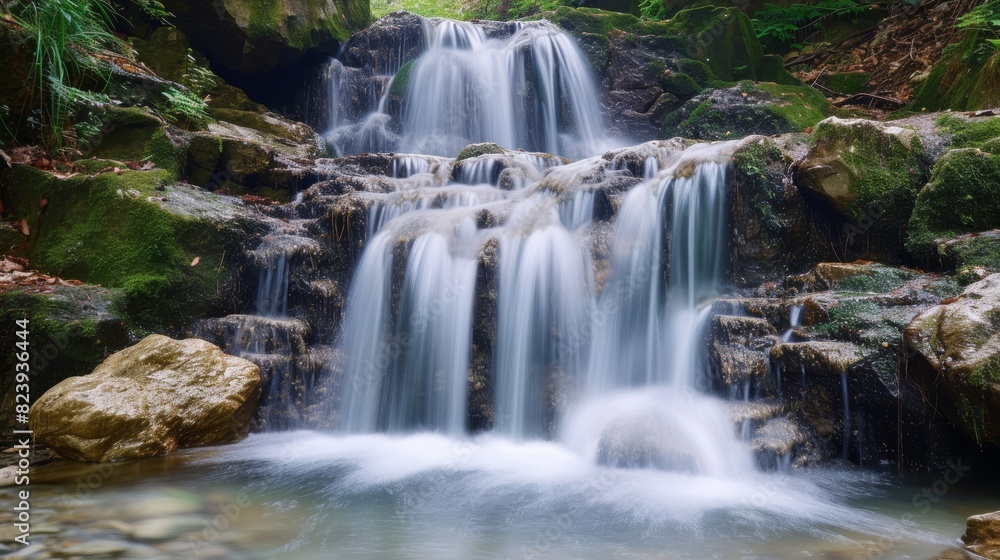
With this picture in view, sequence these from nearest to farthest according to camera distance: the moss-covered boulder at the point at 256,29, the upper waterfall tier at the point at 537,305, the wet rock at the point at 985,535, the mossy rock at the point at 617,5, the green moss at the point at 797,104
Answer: the wet rock at the point at 985,535, the upper waterfall tier at the point at 537,305, the green moss at the point at 797,104, the moss-covered boulder at the point at 256,29, the mossy rock at the point at 617,5

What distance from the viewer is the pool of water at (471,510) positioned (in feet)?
10.3

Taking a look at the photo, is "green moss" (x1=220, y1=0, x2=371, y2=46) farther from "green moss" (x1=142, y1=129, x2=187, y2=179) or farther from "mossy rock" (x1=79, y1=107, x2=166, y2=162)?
"green moss" (x1=142, y1=129, x2=187, y2=179)

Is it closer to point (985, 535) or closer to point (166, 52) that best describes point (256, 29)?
point (166, 52)

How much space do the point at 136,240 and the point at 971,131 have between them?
8.61 metres

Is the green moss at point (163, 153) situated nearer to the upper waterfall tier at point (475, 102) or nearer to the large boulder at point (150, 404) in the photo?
the large boulder at point (150, 404)

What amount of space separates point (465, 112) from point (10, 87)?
7.84m

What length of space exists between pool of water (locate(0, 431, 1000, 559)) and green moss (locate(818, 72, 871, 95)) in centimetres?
924

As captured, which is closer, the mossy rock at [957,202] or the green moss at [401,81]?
the mossy rock at [957,202]

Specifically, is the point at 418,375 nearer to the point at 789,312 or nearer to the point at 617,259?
the point at 617,259

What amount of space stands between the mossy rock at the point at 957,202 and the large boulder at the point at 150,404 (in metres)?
6.29

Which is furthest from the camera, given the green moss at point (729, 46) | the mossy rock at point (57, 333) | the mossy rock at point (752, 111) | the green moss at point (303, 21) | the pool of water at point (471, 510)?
the green moss at point (729, 46)

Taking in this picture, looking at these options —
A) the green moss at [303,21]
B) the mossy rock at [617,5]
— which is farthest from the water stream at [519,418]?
the mossy rock at [617,5]

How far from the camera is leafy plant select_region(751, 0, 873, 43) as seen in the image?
40.6 feet

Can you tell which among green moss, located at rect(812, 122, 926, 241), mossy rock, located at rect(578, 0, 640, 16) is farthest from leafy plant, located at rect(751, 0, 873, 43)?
green moss, located at rect(812, 122, 926, 241)
